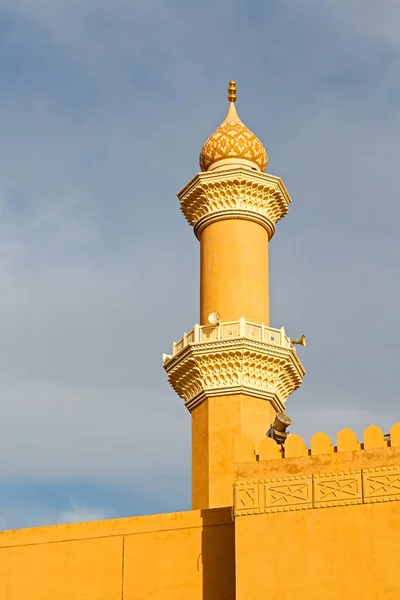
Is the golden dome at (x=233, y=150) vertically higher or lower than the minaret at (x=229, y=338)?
higher

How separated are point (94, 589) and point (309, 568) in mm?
3295

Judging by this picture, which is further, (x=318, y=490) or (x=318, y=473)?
(x=318, y=473)

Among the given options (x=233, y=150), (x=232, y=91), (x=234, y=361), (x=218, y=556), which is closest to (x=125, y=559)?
(x=218, y=556)

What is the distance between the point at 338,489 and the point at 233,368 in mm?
7923

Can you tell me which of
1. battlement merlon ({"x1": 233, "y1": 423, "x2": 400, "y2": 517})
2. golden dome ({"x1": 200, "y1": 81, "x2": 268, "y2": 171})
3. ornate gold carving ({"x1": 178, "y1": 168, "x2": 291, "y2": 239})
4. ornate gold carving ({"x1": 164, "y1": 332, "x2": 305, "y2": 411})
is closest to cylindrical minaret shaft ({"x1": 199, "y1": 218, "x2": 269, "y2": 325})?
ornate gold carving ({"x1": 178, "y1": 168, "x2": 291, "y2": 239})

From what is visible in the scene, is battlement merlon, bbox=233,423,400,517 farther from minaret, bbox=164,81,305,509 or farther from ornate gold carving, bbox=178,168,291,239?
ornate gold carving, bbox=178,168,291,239

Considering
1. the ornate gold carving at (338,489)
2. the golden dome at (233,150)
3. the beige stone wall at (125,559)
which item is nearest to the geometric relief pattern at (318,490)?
the ornate gold carving at (338,489)

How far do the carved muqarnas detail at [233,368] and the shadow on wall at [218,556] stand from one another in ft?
20.5

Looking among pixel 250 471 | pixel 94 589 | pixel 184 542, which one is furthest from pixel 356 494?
pixel 94 589

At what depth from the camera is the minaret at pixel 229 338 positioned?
21.4 m

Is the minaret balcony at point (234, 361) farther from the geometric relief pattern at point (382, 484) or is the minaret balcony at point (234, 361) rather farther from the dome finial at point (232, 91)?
the geometric relief pattern at point (382, 484)

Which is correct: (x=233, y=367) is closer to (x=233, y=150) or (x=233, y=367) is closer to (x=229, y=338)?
(x=229, y=338)

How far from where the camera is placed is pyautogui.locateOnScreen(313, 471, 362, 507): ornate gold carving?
1388 cm

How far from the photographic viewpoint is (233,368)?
21781 millimetres
